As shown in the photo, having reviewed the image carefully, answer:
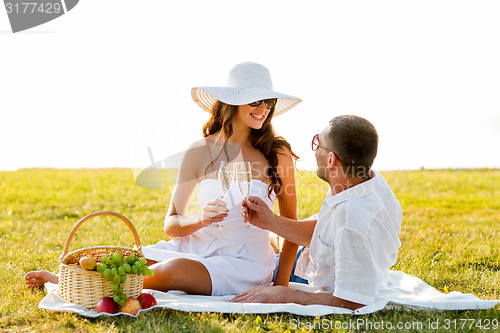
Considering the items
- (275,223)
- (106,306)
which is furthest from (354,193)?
(106,306)

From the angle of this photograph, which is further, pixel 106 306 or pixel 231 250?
pixel 231 250

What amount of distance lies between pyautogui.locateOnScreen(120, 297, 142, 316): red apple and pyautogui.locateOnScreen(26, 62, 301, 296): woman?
18.7 inches

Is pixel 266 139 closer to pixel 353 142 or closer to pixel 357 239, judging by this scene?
pixel 353 142

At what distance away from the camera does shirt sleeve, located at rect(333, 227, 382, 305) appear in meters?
4.01

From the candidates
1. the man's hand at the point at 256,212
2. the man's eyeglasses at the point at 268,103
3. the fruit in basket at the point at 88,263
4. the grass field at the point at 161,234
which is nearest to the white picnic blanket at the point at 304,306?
the grass field at the point at 161,234

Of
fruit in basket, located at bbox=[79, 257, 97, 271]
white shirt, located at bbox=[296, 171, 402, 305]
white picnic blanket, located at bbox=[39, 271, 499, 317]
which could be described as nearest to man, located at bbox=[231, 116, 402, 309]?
white shirt, located at bbox=[296, 171, 402, 305]

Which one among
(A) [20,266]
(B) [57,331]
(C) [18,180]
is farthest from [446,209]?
(C) [18,180]

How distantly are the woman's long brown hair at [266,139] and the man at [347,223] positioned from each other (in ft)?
2.04

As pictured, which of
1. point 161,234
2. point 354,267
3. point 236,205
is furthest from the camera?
point 161,234

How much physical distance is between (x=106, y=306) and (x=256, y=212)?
1397 millimetres

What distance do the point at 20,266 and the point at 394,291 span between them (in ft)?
13.8

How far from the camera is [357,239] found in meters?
4.01

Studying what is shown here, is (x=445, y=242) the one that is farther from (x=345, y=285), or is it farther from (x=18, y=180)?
(x=18, y=180)

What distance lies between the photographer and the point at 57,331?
3879 millimetres
